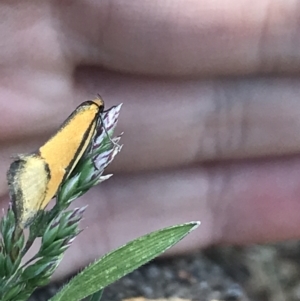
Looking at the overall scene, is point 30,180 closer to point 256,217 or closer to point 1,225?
point 1,225

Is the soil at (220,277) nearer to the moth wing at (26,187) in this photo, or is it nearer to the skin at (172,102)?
the skin at (172,102)

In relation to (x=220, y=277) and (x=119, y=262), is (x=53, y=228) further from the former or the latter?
(x=220, y=277)

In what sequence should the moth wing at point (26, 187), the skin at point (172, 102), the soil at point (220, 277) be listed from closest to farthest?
the moth wing at point (26, 187)
the skin at point (172, 102)
the soil at point (220, 277)

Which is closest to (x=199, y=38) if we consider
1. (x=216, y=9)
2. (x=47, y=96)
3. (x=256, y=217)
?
(x=216, y=9)

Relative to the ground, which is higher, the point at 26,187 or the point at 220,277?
the point at 26,187

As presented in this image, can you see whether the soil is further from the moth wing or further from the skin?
the moth wing

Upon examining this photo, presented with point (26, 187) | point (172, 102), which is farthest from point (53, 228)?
point (172, 102)

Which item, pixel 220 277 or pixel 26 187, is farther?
pixel 220 277

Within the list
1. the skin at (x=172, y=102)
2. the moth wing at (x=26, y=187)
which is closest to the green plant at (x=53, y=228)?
the moth wing at (x=26, y=187)
